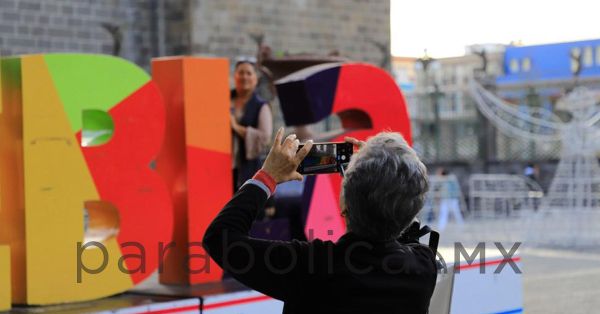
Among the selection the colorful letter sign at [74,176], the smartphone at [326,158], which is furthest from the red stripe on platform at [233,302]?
the smartphone at [326,158]

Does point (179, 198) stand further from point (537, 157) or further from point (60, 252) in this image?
point (537, 157)

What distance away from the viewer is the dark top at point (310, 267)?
123 inches

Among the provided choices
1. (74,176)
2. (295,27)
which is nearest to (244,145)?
(74,176)

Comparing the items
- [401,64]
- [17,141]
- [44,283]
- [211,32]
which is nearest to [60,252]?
[44,283]

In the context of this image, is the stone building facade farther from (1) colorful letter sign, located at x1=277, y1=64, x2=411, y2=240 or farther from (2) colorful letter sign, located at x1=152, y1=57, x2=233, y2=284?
(2) colorful letter sign, located at x1=152, y1=57, x2=233, y2=284

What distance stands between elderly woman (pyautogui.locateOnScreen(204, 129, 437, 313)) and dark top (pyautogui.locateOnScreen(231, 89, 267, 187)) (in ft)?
13.9

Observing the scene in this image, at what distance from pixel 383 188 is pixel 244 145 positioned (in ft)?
14.5

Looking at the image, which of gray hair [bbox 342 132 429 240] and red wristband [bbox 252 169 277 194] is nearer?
gray hair [bbox 342 132 429 240]

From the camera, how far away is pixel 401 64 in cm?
7619

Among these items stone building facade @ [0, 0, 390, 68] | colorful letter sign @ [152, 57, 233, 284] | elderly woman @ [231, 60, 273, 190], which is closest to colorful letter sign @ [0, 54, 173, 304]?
colorful letter sign @ [152, 57, 233, 284]

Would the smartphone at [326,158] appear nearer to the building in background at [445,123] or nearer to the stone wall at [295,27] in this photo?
the stone wall at [295,27]

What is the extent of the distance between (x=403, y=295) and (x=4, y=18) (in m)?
13.0

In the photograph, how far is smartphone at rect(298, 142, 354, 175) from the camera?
11.2ft

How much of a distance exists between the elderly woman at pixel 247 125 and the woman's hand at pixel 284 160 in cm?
408
